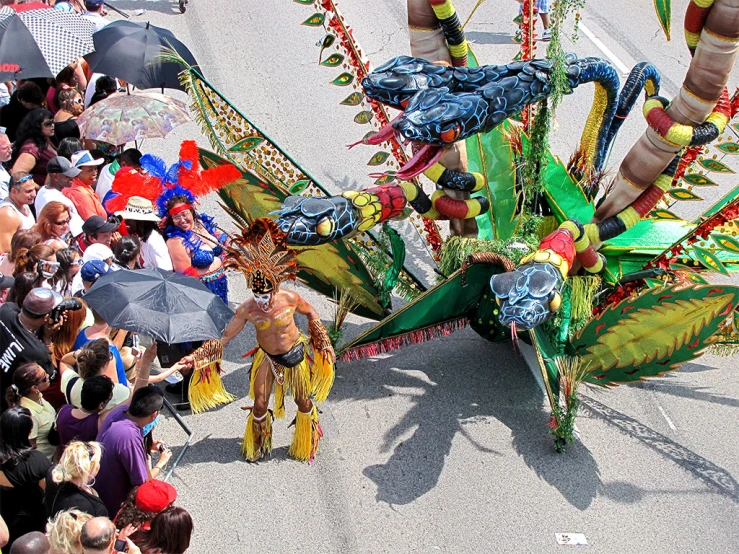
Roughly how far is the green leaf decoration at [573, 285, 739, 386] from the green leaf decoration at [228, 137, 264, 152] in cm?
263

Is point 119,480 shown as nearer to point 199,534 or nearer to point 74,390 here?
point 74,390

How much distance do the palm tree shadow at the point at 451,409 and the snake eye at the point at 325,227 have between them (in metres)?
1.43

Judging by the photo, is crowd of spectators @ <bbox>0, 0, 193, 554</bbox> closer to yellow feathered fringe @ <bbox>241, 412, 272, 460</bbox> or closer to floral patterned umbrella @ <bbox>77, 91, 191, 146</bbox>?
floral patterned umbrella @ <bbox>77, 91, 191, 146</bbox>

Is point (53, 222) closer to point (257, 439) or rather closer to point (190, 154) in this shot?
point (190, 154)

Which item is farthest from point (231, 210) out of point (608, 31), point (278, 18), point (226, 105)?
point (608, 31)

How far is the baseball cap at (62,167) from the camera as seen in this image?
6.78m

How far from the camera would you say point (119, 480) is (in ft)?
15.6

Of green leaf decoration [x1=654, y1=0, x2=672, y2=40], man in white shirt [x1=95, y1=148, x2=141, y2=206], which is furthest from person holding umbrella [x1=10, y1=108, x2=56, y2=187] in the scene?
green leaf decoration [x1=654, y1=0, x2=672, y2=40]

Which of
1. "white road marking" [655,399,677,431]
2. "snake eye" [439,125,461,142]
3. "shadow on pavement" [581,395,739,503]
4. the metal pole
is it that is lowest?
"white road marking" [655,399,677,431]

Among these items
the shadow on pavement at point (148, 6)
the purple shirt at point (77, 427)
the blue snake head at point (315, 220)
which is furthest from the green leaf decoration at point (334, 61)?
the shadow on pavement at point (148, 6)

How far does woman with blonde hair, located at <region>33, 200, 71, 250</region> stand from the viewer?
612 centimetres

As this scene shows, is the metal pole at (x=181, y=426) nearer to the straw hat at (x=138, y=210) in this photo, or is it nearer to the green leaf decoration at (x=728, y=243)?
the straw hat at (x=138, y=210)

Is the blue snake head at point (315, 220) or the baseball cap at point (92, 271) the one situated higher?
the blue snake head at point (315, 220)

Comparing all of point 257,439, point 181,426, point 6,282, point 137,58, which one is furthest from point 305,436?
point 137,58
